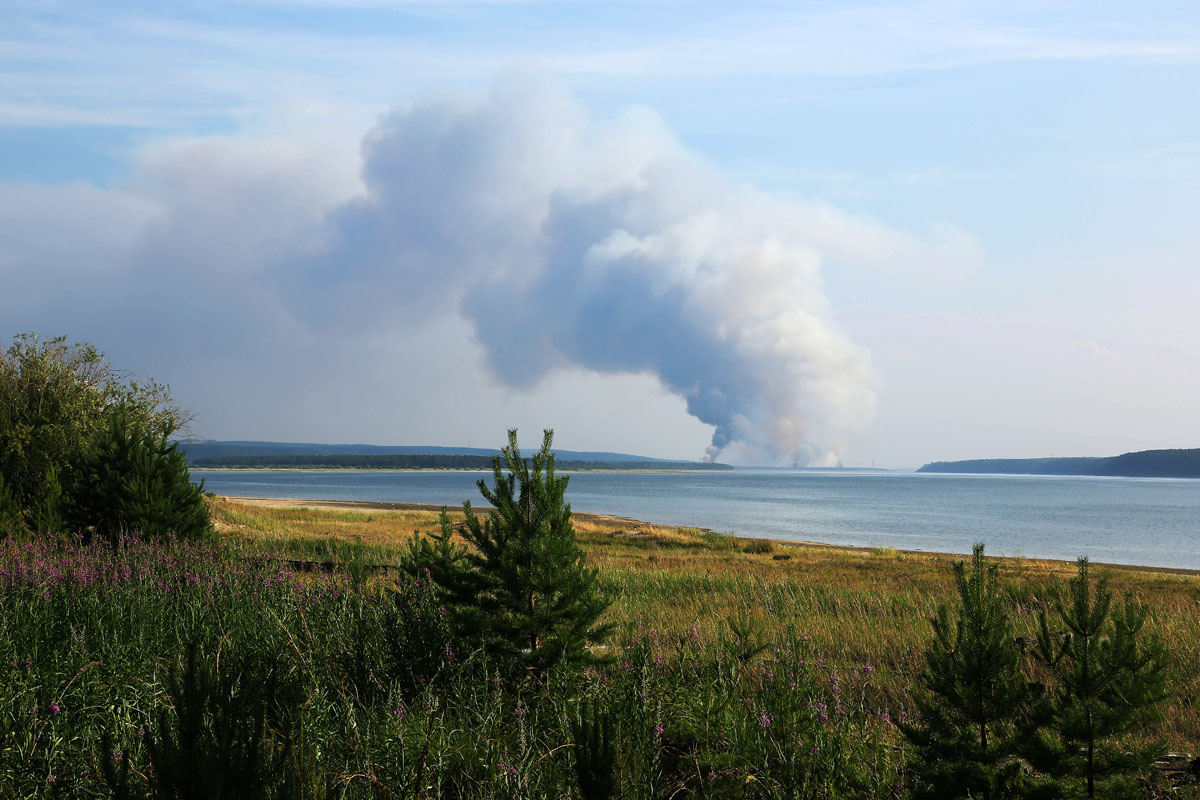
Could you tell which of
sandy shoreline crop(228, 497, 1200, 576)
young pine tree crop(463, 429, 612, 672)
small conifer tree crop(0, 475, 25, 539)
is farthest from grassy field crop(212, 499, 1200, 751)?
small conifer tree crop(0, 475, 25, 539)

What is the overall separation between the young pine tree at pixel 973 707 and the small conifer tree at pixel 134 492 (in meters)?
15.5

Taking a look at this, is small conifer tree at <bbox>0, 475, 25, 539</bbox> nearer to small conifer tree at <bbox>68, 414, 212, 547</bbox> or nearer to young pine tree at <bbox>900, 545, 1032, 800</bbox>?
small conifer tree at <bbox>68, 414, 212, 547</bbox>

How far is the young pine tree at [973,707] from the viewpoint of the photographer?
3609 millimetres

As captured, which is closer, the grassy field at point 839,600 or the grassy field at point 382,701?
the grassy field at point 382,701

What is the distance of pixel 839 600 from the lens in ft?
53.6

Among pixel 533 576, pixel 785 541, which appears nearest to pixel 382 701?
pixel 533 576

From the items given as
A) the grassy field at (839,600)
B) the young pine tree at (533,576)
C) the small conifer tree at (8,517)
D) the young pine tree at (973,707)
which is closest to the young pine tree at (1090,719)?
the young pine tree at (973,707)

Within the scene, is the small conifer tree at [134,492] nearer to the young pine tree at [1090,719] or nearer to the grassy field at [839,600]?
the grassy field at [839,600]

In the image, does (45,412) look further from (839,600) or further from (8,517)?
(839,600)

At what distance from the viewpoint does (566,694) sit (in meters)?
5.82

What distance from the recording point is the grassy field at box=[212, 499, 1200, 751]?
28.3ft

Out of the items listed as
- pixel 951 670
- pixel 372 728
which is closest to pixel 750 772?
pixel 951 670

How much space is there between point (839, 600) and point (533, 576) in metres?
11.8

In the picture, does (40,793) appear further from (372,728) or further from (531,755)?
(531,755)
